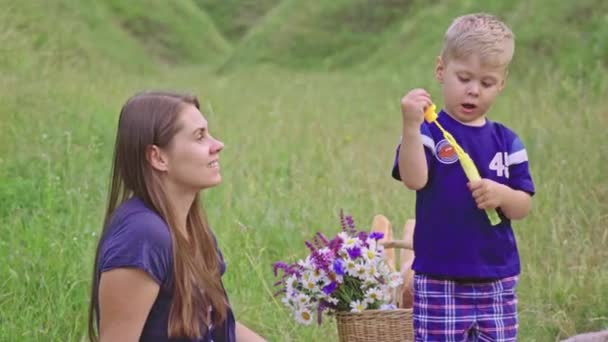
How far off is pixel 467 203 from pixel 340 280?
68 centimetres

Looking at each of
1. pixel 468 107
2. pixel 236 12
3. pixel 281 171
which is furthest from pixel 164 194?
pixel 236 12

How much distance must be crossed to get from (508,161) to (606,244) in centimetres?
225

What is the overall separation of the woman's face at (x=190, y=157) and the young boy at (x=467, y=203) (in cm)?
59

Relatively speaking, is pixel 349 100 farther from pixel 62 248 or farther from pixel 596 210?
pixel 62 248

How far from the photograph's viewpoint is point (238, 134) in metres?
9.79

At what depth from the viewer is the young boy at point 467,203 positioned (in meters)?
3.33

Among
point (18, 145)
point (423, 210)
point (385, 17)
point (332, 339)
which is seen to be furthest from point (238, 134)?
point (385, 17)

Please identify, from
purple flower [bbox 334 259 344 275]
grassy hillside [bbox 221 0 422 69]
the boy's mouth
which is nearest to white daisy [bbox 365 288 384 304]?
purple flower [bbox 334 259 344 275]

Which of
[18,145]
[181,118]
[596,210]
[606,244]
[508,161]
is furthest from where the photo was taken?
[18,145]

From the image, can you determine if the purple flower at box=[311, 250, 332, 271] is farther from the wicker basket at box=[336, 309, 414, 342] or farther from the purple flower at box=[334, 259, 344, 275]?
the wicker basket at box=[336, 309, 414, 342]

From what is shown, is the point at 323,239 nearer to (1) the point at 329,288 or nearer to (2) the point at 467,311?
(1) the point at 329,288

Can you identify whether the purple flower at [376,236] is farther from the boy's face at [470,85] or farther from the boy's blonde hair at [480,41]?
the boy's blonde hair at [480,41]

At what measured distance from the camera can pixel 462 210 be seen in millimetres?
3361

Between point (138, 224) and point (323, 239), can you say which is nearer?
point (138, 224)
